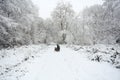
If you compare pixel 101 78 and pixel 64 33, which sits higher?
pixel 64 33

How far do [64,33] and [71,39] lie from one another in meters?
3.26

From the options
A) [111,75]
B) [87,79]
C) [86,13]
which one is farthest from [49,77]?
[86,13]

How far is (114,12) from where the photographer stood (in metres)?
10.4

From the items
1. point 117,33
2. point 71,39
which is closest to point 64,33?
point 71,39

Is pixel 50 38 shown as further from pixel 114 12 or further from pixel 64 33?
pixel 114 12

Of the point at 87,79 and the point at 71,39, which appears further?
the point at 71,39

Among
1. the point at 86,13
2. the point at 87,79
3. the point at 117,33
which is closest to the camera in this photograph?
the point at 87,79

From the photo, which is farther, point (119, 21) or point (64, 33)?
point (64, 33)

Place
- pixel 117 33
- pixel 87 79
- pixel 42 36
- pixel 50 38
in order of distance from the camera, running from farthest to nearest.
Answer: pixel 50 38 < pixel 42 36 < pixel 117 33 < pixel 87 79

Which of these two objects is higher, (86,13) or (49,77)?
(86,13)

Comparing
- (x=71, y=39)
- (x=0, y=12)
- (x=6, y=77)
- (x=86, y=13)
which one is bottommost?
(x=6, y=77)

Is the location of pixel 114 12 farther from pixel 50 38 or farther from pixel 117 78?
pixel 50 38

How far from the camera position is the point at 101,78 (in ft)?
19.7

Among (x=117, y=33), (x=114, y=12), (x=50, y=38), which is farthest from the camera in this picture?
(x=50, y=38)
